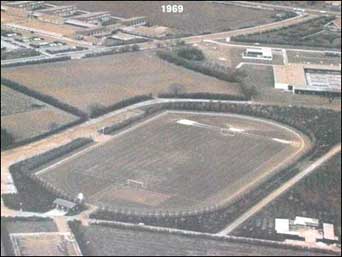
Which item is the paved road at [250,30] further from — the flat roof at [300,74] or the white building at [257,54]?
the flat roof at [300,74]

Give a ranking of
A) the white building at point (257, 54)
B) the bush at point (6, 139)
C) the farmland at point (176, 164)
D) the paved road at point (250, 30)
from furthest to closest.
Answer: the paved road at point (250, 30)
the white building at point (257, 54)
the bush at point (6, 139)
the farmland at point (176, 164)

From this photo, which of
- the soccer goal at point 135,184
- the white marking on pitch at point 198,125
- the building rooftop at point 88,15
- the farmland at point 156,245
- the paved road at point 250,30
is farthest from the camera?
the building rooftop at point 88,15

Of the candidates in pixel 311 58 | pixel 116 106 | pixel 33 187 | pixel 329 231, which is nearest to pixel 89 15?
pixel 311 58

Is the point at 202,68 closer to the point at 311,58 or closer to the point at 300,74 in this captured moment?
the point at 300,74

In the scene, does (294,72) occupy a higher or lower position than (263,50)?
lower

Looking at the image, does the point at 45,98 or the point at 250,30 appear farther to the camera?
the point at 250,30

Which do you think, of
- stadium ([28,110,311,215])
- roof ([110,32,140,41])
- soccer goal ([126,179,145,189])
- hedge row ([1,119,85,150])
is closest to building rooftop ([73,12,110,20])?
roof ([110,32,140,41])

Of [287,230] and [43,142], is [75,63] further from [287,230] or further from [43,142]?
[287,230]

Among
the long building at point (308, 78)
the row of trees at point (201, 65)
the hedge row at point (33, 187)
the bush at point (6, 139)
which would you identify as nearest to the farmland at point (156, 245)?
the hedge row at point (33, 187)
